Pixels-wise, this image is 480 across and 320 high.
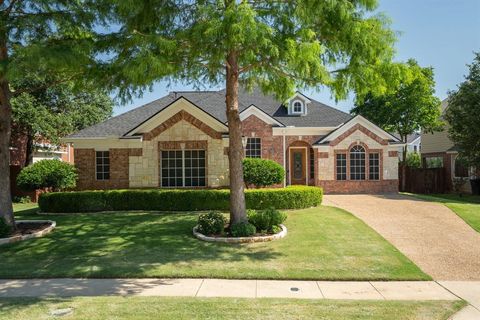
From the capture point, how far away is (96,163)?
68.0 feet

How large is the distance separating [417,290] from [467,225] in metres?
7.13

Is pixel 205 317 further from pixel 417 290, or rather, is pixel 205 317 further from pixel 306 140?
pixel 306 140

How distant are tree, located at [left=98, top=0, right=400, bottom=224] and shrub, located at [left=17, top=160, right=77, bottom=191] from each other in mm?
10018

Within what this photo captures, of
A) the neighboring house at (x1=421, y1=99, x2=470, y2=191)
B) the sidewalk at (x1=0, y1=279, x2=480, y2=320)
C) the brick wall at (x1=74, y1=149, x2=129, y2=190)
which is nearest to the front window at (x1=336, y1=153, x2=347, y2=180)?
the neighboring house at (x1=421, y1=99, x2=470, y2=191)

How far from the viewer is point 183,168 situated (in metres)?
19.8

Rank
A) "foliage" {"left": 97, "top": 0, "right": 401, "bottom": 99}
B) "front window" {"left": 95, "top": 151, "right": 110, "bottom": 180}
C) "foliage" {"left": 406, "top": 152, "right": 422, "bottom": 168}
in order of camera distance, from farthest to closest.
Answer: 1. "foliage" {"left": 406, "top": 152, "right": 422, "bottom": 168}
2. "front window" {"left": 95, "top": 151, "right": 110, "bottom": 180}
3. "foliage" {"left": 97, "top": 0, "right": 401, "bottom": 99}

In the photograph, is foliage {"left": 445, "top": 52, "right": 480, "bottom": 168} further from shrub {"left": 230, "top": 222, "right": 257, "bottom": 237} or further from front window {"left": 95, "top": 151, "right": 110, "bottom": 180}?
front window {"left": 95, "top": 151, "right": 110, "bottom": 180}

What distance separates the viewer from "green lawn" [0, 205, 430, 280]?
340 inches

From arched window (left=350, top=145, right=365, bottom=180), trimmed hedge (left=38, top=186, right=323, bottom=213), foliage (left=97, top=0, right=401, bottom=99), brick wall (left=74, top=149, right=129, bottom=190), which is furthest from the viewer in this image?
arched window (left=350, top=145, right=365, bottom=180)

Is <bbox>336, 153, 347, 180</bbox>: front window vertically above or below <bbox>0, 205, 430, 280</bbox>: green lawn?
above

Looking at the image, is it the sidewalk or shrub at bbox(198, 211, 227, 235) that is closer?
the sidewalk

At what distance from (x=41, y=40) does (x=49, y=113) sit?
1626cm

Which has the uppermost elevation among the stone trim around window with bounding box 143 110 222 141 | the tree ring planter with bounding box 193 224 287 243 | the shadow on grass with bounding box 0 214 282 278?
the stone trim around window with bounding box 143 110 222 141

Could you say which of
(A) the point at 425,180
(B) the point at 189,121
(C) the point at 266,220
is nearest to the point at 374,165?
(A) the point at 425,180
